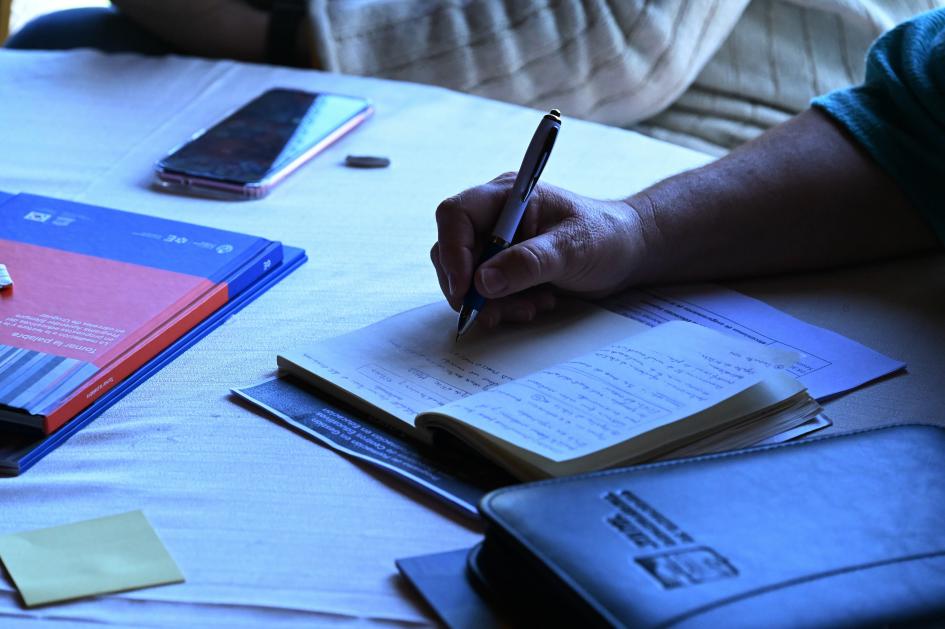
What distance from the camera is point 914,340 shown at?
87 cm

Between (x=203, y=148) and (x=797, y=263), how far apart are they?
2.12 feet

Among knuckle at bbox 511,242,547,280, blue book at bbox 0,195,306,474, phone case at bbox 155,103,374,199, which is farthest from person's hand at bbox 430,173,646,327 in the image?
phone case at bbox 155,103,374,199

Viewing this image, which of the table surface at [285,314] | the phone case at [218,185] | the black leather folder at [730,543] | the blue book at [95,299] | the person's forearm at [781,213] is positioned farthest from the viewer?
the phone case at [218,185]

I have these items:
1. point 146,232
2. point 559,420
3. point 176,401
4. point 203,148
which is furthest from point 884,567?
point 203,148

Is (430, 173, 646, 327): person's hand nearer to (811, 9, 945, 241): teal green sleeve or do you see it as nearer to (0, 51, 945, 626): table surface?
(0, 51, 945, 626): table surface

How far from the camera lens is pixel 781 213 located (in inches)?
39.0

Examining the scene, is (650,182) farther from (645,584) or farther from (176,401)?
(645,584)

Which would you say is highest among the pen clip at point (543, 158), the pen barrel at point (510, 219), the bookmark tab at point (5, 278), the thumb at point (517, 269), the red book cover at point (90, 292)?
the pen clip at point (543, 158)

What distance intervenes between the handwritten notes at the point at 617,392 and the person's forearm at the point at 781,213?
0.57ft

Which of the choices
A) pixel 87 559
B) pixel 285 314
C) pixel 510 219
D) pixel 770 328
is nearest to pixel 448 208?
pixel 510 219

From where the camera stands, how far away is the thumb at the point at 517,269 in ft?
2.74

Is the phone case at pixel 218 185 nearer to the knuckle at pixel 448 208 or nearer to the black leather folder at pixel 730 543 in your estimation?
the knuckle at pixel 448 208

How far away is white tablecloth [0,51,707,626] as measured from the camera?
1.96ft

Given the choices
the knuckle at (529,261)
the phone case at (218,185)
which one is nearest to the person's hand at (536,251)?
the knuckle at (529,261)
